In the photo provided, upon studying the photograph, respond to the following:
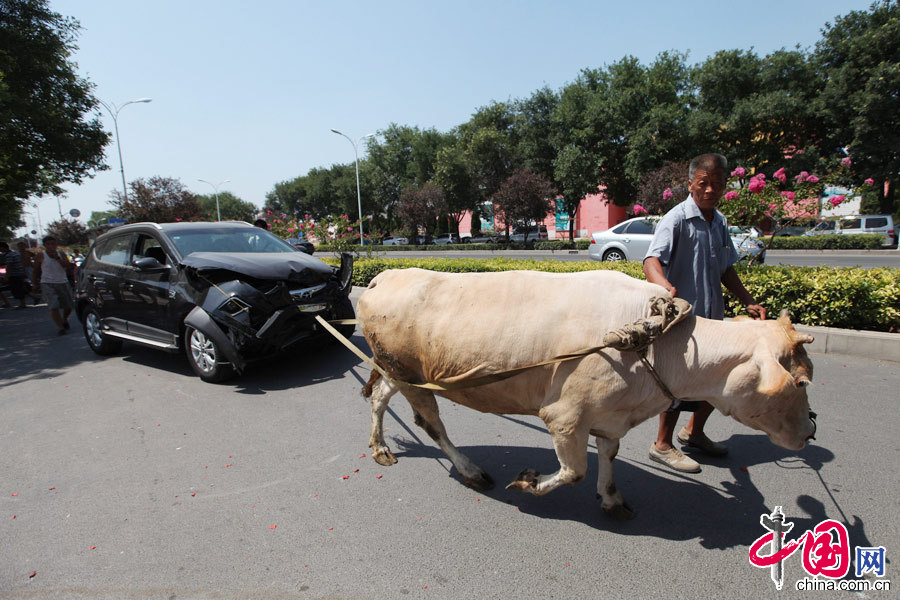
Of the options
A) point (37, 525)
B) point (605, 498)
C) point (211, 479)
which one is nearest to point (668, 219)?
point (605, 498)

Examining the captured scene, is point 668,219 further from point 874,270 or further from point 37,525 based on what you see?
point 874,270

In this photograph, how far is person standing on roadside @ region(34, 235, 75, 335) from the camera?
8.75 metres

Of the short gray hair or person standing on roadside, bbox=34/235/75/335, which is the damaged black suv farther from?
the short gray hair

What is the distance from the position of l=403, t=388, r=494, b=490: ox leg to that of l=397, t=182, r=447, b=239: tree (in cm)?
3647

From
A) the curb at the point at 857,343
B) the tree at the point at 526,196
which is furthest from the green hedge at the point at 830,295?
the tree at the point at 526,196

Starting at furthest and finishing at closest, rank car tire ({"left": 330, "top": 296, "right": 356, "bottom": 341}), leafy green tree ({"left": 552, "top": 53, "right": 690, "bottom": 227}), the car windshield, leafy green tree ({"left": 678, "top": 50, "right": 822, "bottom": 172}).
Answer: leafy green tree ({"left": 552, "top": 53, "right": 690, "bottom": 227})
leafy green tree ({"left": 678, "top": 50, "right": 822, "bottom": 172})
the car windshield
car tire ({"left": 330, "top": 296, "right": 356, "bottom": 341})

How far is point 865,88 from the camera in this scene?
71.1 ft

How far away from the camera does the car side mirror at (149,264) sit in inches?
217

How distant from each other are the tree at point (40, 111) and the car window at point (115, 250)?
6246 millimetres

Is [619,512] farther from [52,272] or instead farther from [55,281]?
[52,272]

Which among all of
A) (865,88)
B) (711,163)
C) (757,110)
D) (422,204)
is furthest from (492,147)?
(711,163)

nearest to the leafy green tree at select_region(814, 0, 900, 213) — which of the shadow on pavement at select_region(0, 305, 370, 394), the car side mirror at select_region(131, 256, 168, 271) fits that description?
the shadow on pavement at select_region(0, 305, 370, 394)

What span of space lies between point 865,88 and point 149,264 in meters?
29.3

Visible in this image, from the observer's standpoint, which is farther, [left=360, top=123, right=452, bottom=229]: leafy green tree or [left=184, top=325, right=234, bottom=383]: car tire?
[left=360, top=123, right=452, bottom=229]: leafy green tree
